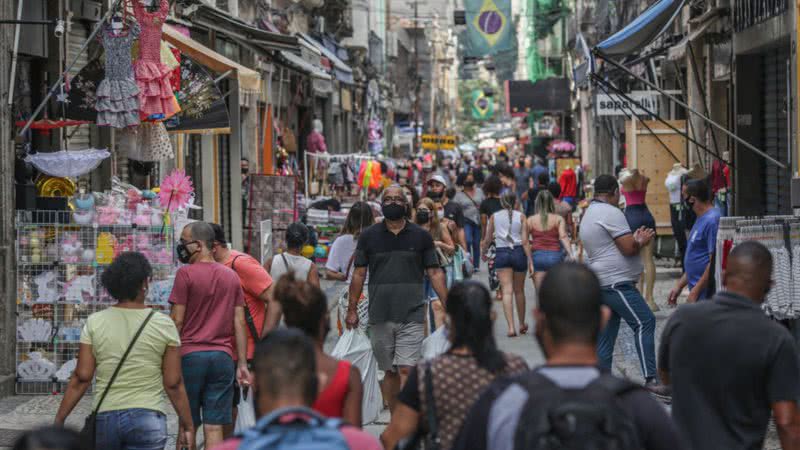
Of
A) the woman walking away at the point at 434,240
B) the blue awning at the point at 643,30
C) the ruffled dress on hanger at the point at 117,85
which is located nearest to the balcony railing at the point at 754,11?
the blue awning at the point at 643,30

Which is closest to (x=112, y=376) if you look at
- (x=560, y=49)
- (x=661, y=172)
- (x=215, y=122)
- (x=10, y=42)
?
(x=10, y=42)

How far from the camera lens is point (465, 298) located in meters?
5.06

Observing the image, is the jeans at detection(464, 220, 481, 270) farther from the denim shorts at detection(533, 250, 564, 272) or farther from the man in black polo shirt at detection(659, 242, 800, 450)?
the man in black polo shirt at detection(659, 242, 800, 450)

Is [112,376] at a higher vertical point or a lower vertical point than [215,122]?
lower

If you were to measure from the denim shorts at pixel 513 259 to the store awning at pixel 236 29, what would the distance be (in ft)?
16.0

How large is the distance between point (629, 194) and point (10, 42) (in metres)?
6.71

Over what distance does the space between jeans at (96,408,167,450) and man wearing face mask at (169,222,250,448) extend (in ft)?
4.23

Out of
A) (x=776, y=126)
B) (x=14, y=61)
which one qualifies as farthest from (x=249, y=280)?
(x=776, y=126)

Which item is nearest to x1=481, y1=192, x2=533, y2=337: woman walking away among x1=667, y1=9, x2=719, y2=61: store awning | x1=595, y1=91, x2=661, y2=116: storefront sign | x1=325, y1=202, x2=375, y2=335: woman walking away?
x1=667, y1=9, x2=719, y2=61: store awning

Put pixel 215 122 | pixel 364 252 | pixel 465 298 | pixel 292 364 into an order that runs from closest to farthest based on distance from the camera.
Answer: pixel 292 364 → pixel 465 298 → pixel 364 252 → pixel 215 122

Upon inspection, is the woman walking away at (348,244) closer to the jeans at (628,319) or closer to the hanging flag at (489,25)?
the jeans at (628,319)

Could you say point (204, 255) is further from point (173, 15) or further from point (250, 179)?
point (250, 179)

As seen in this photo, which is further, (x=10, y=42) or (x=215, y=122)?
(x=215, y=122)

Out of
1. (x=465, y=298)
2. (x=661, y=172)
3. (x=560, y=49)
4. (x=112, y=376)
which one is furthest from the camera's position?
(x=560, y=49)
